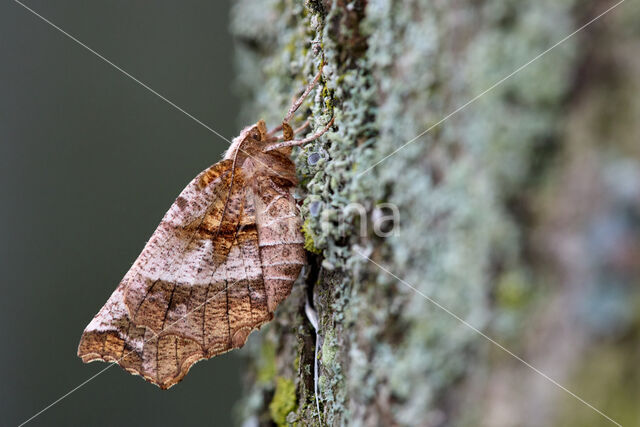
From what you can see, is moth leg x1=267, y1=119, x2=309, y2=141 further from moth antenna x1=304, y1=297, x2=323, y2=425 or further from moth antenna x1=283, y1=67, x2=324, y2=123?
moth antenna x1=304, y1=297, x2=323, y2=425

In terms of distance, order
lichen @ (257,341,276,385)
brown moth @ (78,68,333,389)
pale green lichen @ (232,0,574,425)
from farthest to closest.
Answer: lichen @ (257,341,276,385)
brown moth @ (78,68,333,389)
pale green lichen @ (232,0,574,425)

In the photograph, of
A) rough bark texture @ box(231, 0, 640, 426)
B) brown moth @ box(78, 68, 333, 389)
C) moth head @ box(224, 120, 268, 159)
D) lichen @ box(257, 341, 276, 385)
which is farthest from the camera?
lichen @ box(257, 341, 276, 385)

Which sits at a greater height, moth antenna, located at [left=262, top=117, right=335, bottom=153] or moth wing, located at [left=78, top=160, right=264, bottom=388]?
moth antenna, located at [left=262, top=117, right=335, bottom=153]

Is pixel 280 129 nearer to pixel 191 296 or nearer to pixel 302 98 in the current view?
pixel 302 98

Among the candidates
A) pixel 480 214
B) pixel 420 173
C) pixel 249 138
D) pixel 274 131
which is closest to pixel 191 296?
pixel 249 138

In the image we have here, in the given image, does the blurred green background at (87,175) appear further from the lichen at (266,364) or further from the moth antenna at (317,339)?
the moth antenna at (317,339)

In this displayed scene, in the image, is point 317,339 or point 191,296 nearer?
point 317,339

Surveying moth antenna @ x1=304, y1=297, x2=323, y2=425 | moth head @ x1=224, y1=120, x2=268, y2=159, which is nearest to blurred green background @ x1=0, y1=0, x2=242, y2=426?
moth head @ x1=224, y1=120, x2=268, y2=159
